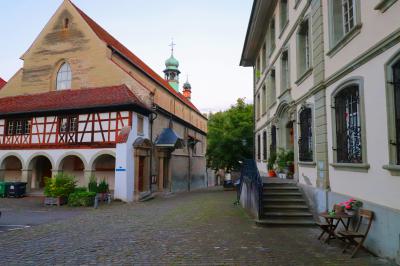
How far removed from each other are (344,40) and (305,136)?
4.02m

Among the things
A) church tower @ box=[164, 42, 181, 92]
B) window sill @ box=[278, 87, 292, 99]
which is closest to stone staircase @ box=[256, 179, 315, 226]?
window sill @ box=[278, 87, 292, 99]

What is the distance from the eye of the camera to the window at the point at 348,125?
7.37 m

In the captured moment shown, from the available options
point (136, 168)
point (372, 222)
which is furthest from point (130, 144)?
point (372, 222)

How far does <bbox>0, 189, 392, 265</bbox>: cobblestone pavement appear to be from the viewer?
241 inches

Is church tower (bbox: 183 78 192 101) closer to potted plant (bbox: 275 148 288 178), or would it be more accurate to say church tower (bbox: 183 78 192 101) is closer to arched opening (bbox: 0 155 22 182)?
arched opening (bbox: 0 155 22 182)

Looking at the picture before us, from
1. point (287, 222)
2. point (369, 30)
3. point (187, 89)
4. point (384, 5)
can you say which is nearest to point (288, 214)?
point (287, 222)

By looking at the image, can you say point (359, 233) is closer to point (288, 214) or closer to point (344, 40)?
point (288, 214)

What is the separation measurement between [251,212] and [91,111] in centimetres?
1253

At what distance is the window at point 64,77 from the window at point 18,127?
11.5 feet

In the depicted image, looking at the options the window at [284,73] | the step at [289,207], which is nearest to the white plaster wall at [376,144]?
the step at [289,207]

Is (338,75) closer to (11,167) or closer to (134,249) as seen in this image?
(134,249)

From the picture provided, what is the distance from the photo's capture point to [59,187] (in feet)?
54.5

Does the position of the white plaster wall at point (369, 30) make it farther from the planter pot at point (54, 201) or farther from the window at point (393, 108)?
the planter pot at point (54, 201)

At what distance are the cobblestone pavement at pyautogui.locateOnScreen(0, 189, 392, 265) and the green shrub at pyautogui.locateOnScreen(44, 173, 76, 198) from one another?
6236mm
